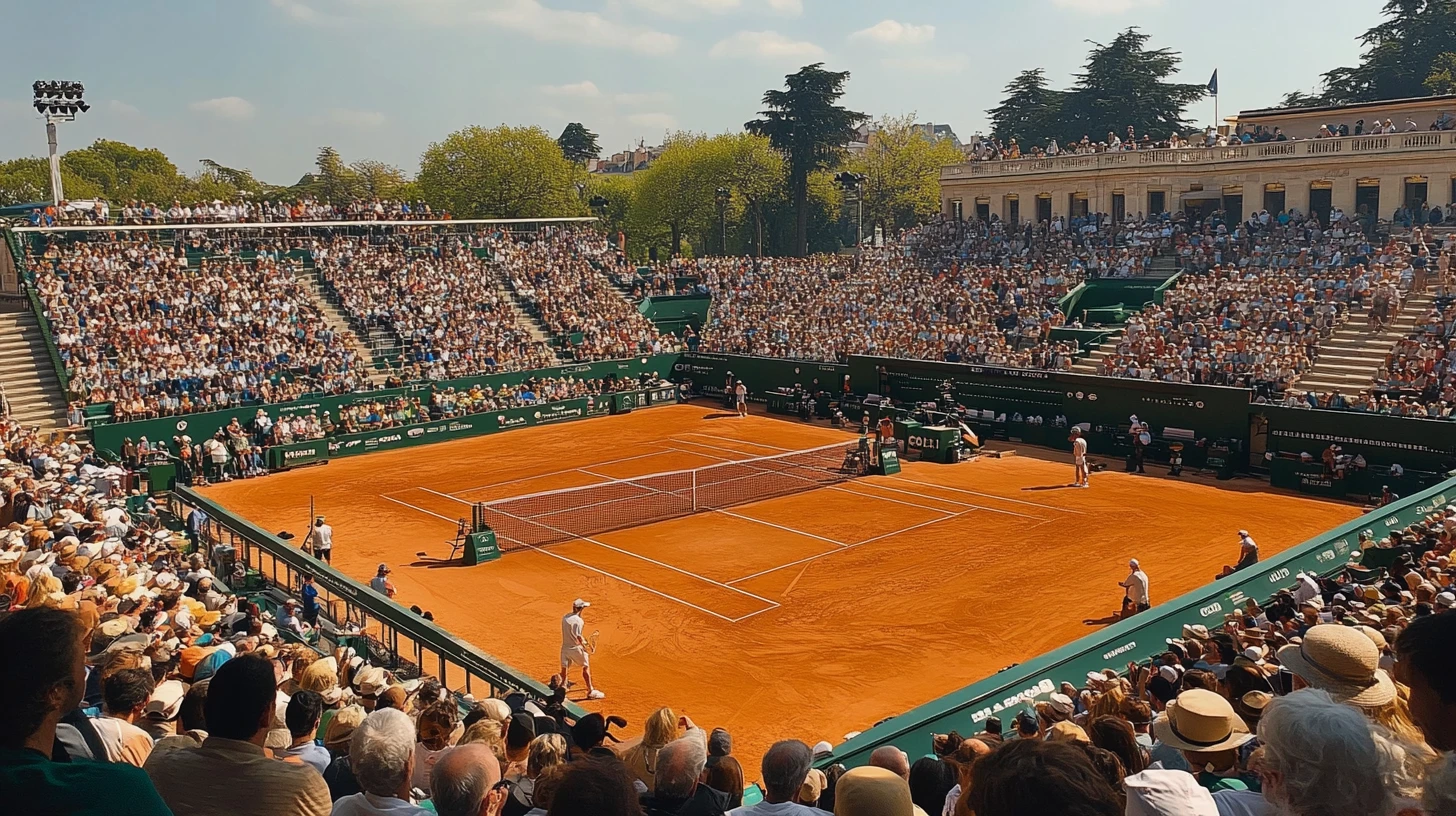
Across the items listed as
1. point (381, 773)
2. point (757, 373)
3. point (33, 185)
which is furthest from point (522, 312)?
point (33, 185)

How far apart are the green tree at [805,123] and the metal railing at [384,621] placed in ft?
205

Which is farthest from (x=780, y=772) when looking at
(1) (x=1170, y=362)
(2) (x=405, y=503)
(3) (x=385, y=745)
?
(1) (x=1170, y=362)

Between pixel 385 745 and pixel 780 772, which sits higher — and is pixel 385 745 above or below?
above

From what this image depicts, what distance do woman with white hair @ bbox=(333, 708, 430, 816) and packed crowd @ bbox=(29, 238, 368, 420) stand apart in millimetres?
32173

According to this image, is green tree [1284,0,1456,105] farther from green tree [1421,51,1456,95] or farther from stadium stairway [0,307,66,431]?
stadium stairway [0,307,66,431]

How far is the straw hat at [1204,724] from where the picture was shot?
5906mm

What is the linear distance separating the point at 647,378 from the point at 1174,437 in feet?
73.4

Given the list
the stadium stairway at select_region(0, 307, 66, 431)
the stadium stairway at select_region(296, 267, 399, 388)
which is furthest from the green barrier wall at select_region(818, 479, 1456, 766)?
the stadium stairway at select_region(296, 267, 399, 388)

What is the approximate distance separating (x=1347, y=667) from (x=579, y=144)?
11670 centimetres

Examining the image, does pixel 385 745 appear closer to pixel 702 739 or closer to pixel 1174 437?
pixel 702 739

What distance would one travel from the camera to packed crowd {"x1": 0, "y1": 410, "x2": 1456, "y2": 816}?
3166 mm

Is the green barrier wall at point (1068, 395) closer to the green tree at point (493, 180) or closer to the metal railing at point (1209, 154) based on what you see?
the metal railing at point (1209, 154)

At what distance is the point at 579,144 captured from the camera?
116438 mm

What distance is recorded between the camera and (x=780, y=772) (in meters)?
5.56
